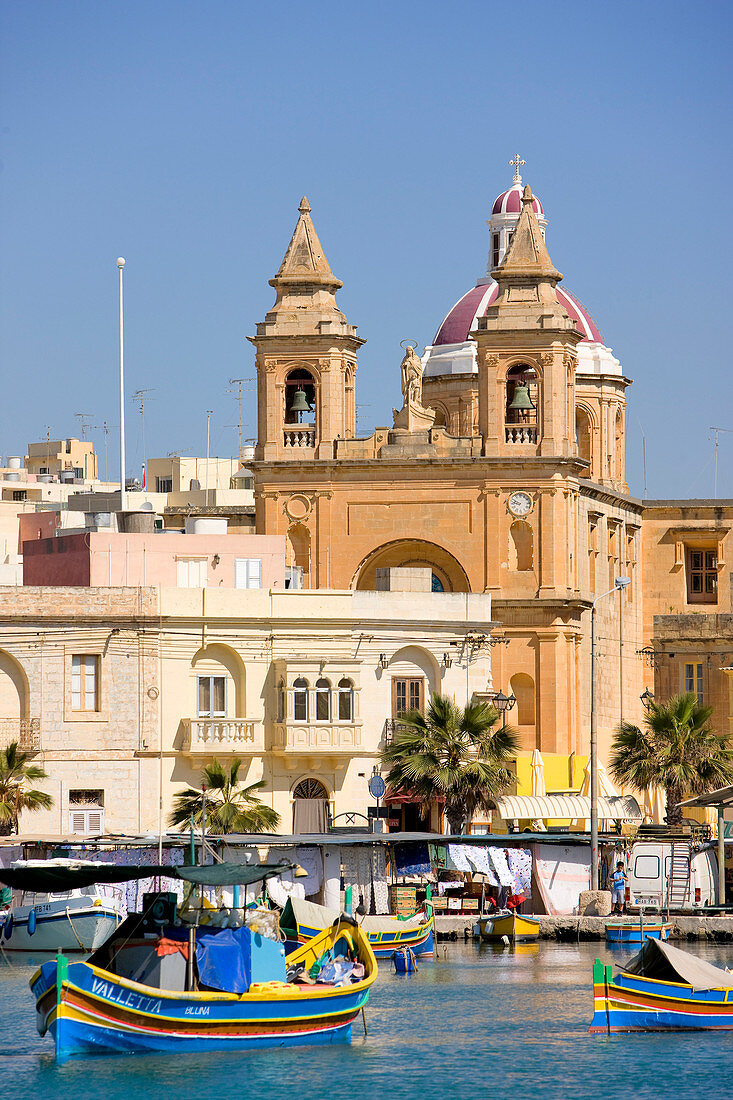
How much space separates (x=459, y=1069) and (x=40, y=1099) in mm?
6940

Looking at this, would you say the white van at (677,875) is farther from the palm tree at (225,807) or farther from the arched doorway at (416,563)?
the arched doorway at (416,563)

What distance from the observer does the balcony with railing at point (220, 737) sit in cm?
6278

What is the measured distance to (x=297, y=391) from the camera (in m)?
77.6

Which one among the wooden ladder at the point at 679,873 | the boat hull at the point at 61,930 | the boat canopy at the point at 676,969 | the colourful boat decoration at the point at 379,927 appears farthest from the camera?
the wooden ladder at the point at 679,873

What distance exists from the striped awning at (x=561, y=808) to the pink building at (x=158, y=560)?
1007cm

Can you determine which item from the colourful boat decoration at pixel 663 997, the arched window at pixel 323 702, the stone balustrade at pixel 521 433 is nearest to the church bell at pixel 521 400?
the stone balustrade at pixel 521 433

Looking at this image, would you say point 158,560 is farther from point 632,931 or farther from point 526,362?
point 632,931

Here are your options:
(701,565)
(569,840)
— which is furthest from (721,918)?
(701,565)

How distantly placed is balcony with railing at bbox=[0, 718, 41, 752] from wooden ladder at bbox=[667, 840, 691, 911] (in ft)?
52.0

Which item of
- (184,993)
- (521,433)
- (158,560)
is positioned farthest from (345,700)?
(184,993)

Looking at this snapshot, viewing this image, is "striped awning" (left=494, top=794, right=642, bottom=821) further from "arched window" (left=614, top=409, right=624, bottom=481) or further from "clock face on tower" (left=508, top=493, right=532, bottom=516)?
"arched window" (left=614, top=409, right=624, bottom=481)

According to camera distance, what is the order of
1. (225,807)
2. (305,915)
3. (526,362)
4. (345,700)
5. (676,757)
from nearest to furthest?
(305,915) → (225,807) → (345,700) → (676,757) → (526,362)

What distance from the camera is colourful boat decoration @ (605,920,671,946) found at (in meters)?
52.9

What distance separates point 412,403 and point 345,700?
49.4 feet
